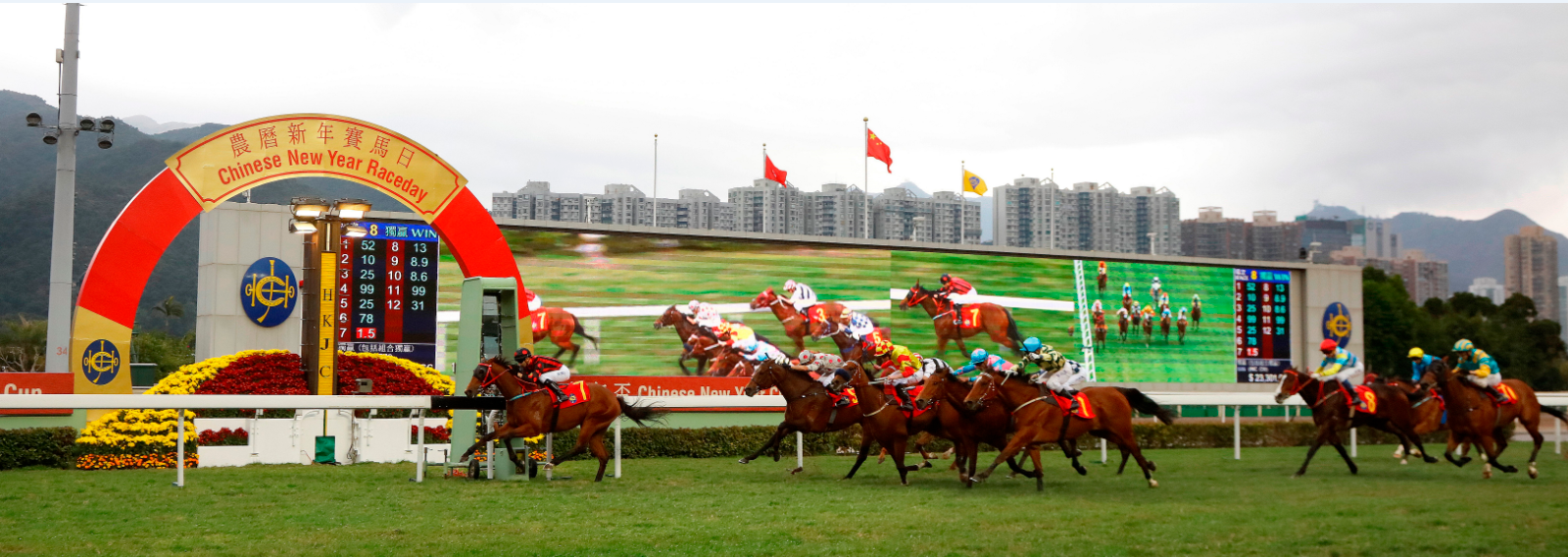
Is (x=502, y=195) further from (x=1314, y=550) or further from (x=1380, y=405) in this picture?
(x=1314, y=550)

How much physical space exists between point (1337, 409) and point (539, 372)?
8.10 metres

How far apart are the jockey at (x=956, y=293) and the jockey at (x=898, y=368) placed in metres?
6.50

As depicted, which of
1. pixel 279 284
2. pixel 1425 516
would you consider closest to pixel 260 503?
pixel 1425 516

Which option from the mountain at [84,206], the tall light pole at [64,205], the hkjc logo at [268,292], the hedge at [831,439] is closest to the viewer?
the hedge at [831,439]

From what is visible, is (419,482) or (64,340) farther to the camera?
(64,340)

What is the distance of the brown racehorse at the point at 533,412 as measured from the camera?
35.0 ft

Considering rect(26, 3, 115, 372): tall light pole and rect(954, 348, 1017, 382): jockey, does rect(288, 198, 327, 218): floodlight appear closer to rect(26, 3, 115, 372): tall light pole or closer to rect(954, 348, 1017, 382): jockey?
rect(26, 3, 115, 372): tall light pole

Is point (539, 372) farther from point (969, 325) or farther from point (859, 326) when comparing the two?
point (969, 325)

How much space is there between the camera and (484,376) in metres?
10.7

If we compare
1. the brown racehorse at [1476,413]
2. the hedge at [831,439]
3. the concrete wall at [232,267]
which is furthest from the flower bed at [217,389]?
the brown racehorse at [1476,413]

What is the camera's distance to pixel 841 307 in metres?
20.9

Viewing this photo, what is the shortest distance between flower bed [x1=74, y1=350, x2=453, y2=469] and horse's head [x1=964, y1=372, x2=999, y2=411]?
724cm

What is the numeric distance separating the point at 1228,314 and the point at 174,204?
19.6 meters

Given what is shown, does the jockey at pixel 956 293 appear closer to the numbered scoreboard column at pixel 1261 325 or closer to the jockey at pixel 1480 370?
the numbered scoreboard column at pixel 1261 325
